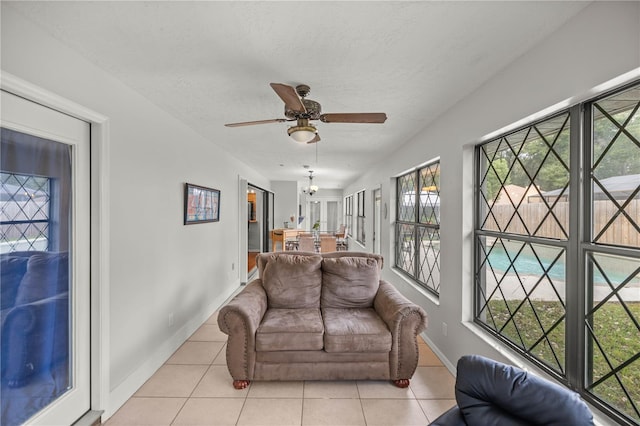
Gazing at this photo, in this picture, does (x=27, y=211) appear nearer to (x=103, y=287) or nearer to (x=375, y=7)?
(x=103, y=287)

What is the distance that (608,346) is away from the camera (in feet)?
4.62

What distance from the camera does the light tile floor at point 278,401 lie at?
6.61 ft

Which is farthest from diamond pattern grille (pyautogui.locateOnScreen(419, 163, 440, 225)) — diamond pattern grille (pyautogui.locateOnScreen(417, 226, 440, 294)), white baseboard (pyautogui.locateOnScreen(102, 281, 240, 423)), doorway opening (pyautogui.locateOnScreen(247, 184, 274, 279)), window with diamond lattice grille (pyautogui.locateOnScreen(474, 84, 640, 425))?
doorway opening (pyautogui.locateOnScreen(247, 184, 274, 279))

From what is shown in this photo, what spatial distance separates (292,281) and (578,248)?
2.25 metres

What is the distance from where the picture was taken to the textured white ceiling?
4.55ft

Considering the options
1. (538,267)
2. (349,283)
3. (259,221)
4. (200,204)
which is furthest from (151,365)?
(259,221)

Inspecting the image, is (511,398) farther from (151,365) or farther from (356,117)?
(151,365)

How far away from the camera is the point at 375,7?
1.36 m

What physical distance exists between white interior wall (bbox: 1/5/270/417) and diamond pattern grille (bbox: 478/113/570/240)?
113 inches

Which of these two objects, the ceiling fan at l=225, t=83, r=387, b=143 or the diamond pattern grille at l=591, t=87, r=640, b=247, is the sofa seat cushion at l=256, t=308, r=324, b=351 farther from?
the diamond pattern grille at l=591, t=87, r=640, b=247

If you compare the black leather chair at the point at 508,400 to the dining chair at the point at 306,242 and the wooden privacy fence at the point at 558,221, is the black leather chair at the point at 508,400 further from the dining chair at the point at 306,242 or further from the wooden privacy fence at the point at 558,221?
the dining chair at the point at 306,242

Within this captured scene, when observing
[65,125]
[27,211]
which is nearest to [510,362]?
[27,211]

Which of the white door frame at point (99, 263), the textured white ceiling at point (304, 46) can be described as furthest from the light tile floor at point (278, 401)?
the textured white ceiling at point (304, 46)

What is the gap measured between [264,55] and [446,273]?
96.5 inches
